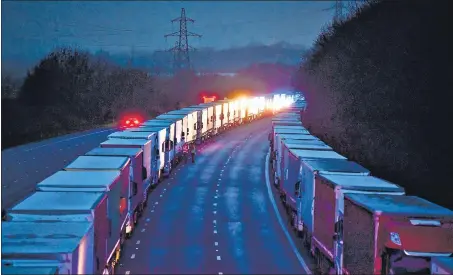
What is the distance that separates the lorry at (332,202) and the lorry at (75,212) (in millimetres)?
6732

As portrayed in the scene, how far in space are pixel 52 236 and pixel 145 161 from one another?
57.5 feet

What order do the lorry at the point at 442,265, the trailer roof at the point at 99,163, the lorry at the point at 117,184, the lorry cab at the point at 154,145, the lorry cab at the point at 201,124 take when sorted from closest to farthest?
the lorry at the point at 442,265 → the lorry at the point at 117,184 → the trailer roof at the point at 99,163 → the lorry cab at the point at 154,145 → the lorry cab at the point at 201,124

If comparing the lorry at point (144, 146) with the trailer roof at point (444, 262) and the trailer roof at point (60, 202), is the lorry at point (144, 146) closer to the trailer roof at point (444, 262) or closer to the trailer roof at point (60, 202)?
the trailer roof at point (60, 202)

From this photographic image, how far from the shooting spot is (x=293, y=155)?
27.9 metres

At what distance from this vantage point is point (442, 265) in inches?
517

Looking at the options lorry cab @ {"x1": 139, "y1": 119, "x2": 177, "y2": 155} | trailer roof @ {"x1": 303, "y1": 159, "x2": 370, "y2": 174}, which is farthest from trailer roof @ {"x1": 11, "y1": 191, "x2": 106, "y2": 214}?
lorry cab @ {"x1": 139, "y1": 119, "x2": 177, "y2": 155}

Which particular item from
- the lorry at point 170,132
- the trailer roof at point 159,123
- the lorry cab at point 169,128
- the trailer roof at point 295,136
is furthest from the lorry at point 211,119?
the trailer roof at point 295,136

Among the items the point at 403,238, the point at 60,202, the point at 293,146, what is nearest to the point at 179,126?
the point at 293,146

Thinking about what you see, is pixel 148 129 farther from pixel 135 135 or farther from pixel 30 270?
pixel 30 270

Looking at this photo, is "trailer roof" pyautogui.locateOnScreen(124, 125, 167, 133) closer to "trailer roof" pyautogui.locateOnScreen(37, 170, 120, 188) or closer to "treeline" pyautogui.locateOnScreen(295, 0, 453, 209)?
"treeline" pyautogui.locateOnScreen(295, 0, 453, 209)

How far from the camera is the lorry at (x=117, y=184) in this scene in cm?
1985

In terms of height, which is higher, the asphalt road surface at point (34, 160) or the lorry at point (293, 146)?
the lorry at point (293, 146)

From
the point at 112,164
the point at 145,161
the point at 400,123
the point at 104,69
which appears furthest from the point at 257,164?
the point at 104,69

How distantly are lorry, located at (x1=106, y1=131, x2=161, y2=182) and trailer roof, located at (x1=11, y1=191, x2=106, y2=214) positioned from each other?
1504 centimetres
